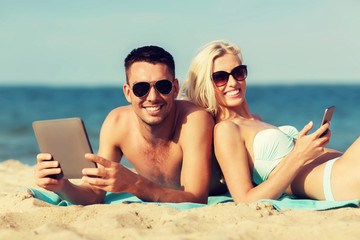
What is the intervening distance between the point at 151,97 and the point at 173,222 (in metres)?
1.29

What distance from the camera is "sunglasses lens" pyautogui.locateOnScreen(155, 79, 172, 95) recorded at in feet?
13.0

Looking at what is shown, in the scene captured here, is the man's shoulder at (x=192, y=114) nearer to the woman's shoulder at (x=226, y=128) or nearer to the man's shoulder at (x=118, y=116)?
the woman's shoulder at (x=226, y=128)

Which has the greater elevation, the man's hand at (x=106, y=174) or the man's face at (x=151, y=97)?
the man's face at (x=151, y=97)

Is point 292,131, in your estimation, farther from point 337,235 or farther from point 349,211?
point 337,235

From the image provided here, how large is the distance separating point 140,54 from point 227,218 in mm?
1728

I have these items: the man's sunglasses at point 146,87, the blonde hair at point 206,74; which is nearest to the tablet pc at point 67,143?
the man's sunglasses at point 146,87

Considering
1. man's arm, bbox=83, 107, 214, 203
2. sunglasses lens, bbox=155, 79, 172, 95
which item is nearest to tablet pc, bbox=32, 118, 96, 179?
man's arm, bbox=83, 107, 214, 203

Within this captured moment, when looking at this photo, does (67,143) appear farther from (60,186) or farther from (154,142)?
(154,142)

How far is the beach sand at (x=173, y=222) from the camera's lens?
110 inches

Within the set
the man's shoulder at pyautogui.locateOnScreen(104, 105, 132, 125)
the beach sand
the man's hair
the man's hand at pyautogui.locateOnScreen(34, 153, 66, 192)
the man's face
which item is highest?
the man's hair

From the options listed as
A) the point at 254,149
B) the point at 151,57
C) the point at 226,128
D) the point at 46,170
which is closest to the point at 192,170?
the point at 226,128

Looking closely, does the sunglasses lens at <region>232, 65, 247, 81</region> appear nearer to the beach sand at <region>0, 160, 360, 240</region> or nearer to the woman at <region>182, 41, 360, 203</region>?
the woman at <region>182, 41, 360, 203</region>

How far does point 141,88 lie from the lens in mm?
3965

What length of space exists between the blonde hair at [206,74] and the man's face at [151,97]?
40cm
